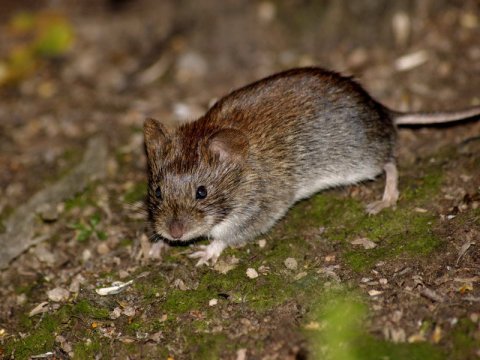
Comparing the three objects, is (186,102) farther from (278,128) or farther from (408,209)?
(408,209)

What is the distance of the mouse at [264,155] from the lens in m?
5.79

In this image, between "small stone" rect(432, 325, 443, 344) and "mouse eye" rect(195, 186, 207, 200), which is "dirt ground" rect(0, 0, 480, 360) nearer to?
"small stone" rect(432, 325, 443, 344)

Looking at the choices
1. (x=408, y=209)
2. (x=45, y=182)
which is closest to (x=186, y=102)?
(x=45, y=182)

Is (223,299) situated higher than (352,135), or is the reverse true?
(352,135)

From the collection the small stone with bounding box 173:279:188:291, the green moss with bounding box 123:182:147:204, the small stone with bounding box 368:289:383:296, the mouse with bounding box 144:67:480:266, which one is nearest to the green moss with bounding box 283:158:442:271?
the mouse with bounding box 144:67:480:266

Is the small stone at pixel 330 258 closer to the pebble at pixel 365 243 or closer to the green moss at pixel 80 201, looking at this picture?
the pebble at pixel 365 243

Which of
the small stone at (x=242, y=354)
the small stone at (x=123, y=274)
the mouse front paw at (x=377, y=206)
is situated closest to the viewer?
the small stone at (x=242, y=354)

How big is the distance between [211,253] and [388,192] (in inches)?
77.0

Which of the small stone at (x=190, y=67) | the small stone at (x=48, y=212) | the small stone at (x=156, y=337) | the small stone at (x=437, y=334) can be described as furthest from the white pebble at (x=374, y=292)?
the small stone at (x=190, y=67)

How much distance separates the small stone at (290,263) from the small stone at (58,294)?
7.07ft

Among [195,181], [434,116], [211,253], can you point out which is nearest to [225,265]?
[211,253]

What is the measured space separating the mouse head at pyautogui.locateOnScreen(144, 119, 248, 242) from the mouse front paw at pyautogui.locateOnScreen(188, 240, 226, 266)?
0.20 meters

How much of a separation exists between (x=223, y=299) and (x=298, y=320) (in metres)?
0.77

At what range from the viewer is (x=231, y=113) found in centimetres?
629
